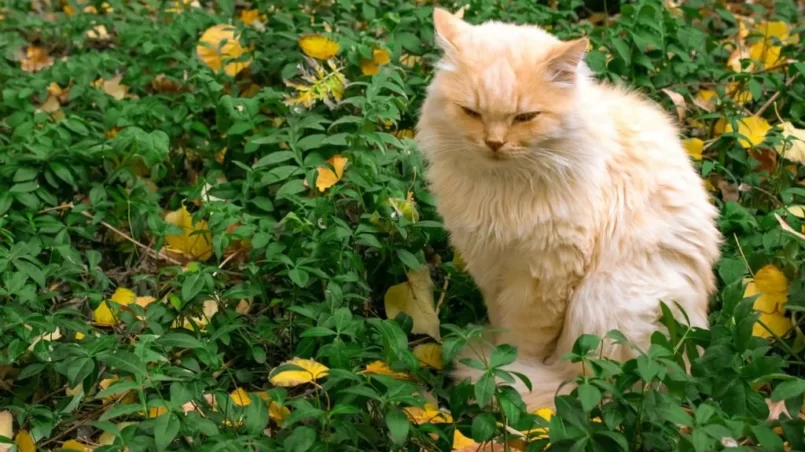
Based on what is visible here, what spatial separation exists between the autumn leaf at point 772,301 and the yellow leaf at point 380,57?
186 centimetres

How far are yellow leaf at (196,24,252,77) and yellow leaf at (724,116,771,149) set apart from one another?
2.26 meters

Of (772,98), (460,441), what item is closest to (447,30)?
(460,441)

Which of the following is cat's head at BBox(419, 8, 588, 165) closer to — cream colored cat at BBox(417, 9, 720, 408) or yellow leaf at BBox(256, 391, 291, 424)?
cream colored cat at BBox(417, 9, 720, 408)

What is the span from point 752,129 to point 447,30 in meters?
1.71

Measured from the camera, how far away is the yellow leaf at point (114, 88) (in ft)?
14.0

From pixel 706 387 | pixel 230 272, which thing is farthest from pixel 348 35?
pixel 706 387

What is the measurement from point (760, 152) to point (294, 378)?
7.66 ft

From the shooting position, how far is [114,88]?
435 cm

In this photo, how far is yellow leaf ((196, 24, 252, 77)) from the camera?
14.0 feet

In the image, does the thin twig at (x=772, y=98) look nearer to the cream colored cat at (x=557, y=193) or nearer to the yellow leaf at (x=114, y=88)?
the cream colored cat at (x=557, y=193)

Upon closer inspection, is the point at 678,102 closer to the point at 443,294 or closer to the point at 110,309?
the point at 443,294

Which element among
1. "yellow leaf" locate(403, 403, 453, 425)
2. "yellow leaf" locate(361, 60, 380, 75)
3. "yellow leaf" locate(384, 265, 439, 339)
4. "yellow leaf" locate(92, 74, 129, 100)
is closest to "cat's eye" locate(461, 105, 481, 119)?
"yellow leaf" locate(384, 265, 439, 339)

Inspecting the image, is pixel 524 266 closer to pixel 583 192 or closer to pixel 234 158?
pixel 583 192

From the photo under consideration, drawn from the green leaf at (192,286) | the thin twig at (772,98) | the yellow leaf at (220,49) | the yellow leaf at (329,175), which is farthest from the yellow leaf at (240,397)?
the thin twig at (772,98)
